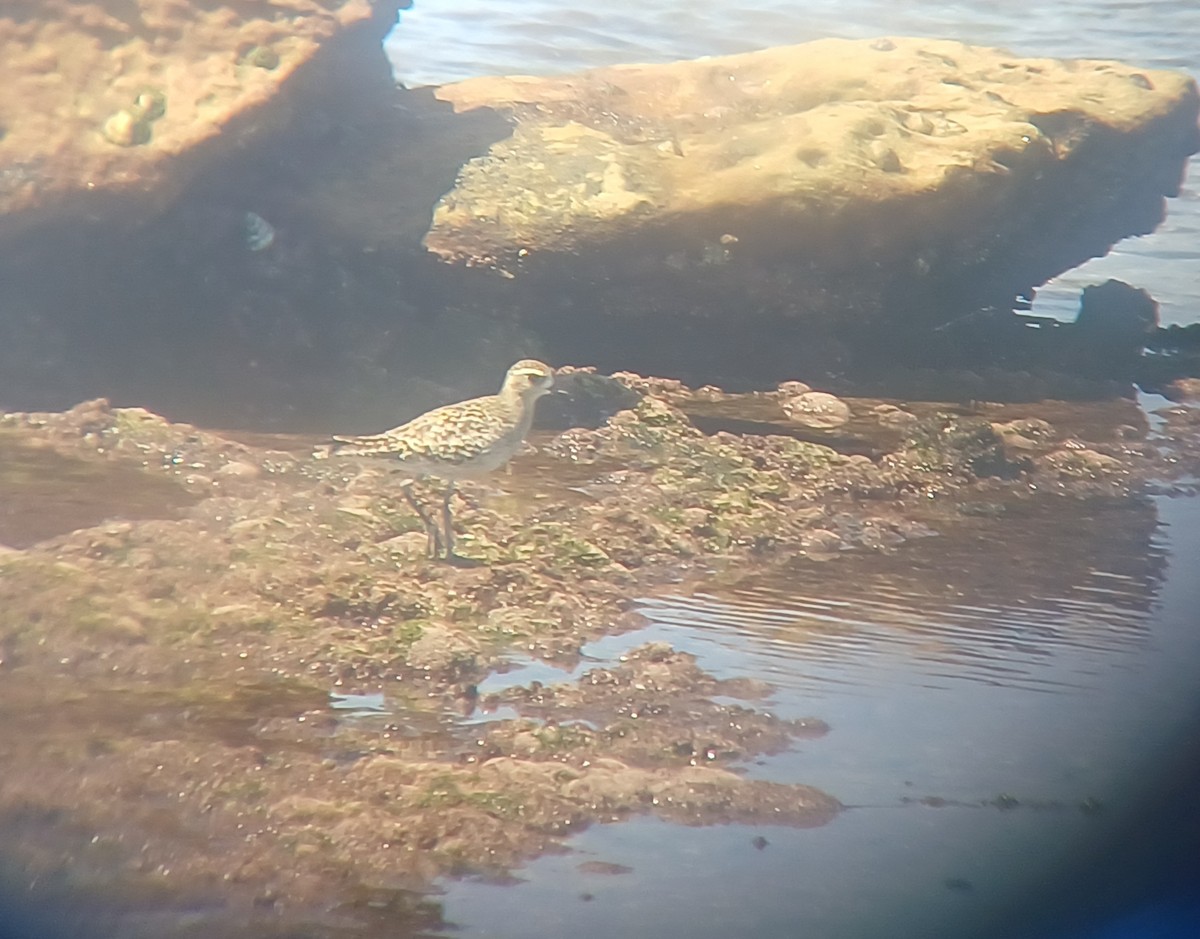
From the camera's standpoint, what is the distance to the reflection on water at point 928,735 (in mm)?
2551

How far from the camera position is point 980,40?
6.06 m

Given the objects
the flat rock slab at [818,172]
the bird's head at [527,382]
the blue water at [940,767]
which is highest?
the flat rock slab at [818,172]

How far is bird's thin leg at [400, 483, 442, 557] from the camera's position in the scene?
12.5 feet

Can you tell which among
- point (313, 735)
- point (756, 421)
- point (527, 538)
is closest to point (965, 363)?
point (756, 421)

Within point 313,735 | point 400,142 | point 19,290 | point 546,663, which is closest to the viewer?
point 313,735

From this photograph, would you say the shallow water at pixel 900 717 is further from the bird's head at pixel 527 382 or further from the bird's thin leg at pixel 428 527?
the bird's head at pixel 527 382

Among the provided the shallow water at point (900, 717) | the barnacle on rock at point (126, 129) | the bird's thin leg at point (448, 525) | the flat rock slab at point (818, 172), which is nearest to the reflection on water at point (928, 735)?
the shallow water at point (900, 717)

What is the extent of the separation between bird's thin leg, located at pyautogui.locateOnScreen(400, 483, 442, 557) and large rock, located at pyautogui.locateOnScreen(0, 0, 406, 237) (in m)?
1.83

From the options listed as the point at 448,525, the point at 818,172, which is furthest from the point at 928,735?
the point at 818,172

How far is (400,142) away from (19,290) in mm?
1760

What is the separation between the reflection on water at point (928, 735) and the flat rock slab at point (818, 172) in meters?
1.60

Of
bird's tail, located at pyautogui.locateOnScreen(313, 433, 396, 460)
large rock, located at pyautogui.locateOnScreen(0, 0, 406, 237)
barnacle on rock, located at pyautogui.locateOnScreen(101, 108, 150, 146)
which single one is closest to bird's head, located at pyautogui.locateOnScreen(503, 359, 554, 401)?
bird's tail, located at pyautogui.locateOnScreen(313, 433, 396, 460)

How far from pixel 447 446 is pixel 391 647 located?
31.1 inches

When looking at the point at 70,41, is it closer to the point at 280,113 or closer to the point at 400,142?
the point at 280,113
